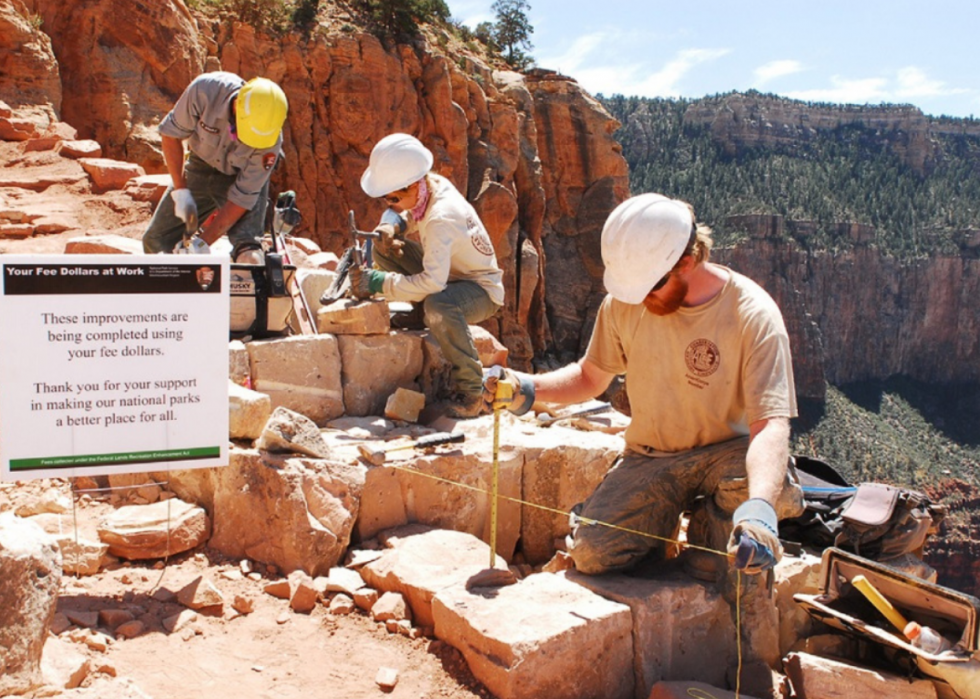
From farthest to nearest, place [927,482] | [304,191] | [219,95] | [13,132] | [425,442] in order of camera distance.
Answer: [927,482] < [304,191] < [13,132] < [219,95] < [425,442]

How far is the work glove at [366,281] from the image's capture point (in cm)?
537

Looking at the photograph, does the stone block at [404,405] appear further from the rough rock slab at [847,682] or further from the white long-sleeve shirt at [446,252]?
the rough rock slab at [847,682]

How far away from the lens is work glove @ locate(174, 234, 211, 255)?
211 inches

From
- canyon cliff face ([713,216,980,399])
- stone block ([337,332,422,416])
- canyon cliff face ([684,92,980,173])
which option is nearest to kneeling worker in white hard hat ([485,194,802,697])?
stone block ([337,332,422,416])

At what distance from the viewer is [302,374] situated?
5.28 m

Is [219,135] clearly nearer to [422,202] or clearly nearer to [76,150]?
[422,202]

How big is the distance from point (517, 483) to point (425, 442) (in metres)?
0.59

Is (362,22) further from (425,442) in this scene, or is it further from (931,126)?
(931,126)

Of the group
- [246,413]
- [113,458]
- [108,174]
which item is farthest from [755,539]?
[108,174]

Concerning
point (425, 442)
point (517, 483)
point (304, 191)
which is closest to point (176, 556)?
point (425, 442)

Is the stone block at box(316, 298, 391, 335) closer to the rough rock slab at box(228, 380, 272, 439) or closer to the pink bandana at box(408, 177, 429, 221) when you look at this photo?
the pink bandana at box(408, 177, 429, 221)

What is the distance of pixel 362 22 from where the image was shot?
23500 mm

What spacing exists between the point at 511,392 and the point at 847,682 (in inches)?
66.2

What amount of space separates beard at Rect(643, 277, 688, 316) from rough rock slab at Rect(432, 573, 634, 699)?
121 centimetres
